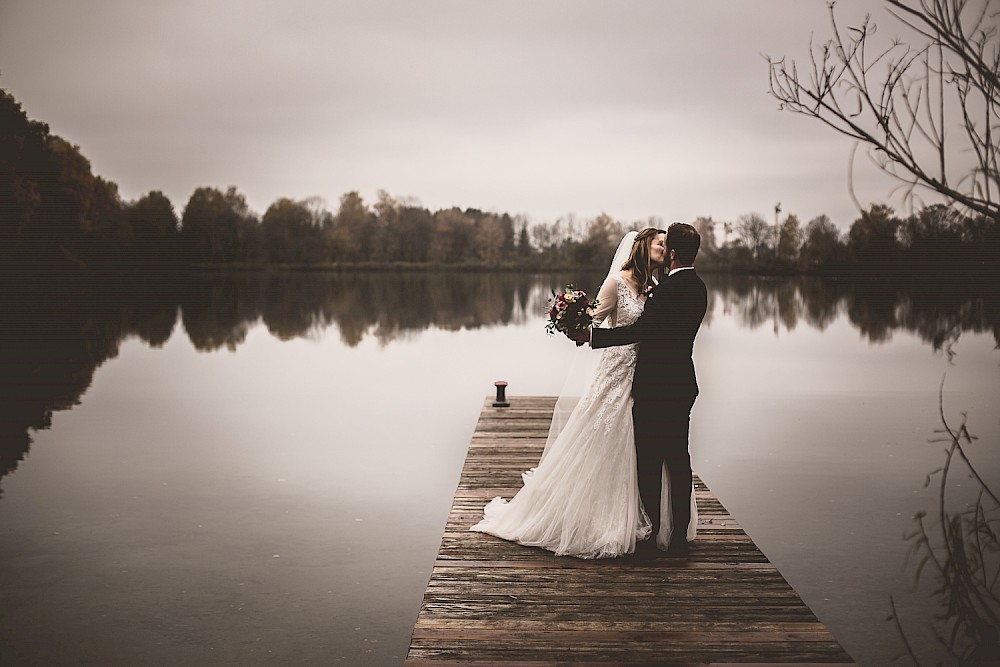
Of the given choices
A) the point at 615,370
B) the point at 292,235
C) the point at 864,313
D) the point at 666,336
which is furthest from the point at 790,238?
the point at 666,336

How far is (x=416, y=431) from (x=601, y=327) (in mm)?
8688

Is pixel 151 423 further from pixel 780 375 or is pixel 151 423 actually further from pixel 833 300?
pixel 833 300

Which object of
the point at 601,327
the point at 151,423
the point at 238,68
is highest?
the point at 238,68

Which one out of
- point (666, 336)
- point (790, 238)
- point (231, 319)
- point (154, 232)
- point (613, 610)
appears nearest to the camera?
point (613, 610)

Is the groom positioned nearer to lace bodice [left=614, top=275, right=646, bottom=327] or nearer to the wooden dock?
lace bodice [left=614, top=275, right=646, bottom=327]

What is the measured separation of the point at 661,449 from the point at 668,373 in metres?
0.50

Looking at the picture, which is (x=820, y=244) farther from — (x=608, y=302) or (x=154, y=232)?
(x=608, y=302)

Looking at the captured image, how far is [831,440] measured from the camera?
12.9m

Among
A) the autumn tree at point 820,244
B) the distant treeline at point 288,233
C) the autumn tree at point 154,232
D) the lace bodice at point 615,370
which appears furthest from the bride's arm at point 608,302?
the autumn tree at point 154,232

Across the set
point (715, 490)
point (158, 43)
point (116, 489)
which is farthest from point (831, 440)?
point (158, 43)

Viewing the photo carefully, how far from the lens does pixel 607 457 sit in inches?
225

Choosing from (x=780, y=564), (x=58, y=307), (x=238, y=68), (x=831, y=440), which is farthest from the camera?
(x=238, y=68)

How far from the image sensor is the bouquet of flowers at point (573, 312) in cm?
560

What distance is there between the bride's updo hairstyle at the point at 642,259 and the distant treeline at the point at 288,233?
41913 mm
